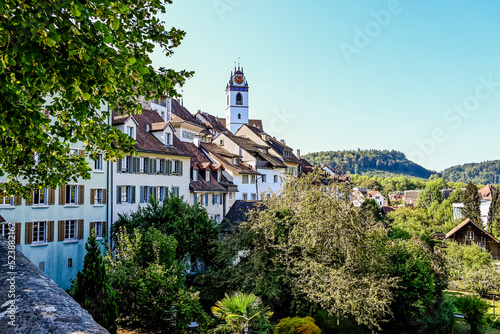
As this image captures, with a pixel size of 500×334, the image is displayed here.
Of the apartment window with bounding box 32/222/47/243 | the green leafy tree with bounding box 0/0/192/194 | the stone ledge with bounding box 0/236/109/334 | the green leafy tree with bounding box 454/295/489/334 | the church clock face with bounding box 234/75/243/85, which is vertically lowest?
the green leafy tree with bounding box 454/295/489/334

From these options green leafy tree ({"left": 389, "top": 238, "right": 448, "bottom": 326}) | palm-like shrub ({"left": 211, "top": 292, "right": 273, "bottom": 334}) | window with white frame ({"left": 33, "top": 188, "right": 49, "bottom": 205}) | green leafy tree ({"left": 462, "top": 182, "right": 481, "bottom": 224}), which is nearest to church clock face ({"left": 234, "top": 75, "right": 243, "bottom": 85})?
green leafy tree ({"left": 462, "top": 182, "right": 481, "bottom": 224})

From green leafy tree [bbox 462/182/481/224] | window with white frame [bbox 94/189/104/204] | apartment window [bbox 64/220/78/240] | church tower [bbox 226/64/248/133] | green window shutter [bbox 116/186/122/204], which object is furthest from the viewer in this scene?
church tower [bbox 226/64/248/133]

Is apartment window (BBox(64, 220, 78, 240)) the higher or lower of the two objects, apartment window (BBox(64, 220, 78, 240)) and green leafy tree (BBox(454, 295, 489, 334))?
the higher

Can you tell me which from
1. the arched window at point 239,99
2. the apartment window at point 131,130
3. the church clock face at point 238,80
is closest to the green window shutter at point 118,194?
the apartment window at point 131,130

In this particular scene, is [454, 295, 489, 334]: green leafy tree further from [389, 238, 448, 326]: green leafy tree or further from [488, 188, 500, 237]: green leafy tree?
[488, 188, 500, 237]: green leafy tree

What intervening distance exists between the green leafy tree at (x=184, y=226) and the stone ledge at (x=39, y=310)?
2107 cm

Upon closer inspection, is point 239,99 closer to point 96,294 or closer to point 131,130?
point 131,130

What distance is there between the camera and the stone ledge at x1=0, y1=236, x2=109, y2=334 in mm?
3424

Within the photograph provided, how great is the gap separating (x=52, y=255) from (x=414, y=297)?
22376 mm

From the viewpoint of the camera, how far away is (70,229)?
26.5 meters

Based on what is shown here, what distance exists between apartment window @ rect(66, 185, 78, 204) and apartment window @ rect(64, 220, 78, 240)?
51.0 inches

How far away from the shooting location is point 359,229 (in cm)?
2222

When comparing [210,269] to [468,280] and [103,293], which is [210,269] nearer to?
[103,293]

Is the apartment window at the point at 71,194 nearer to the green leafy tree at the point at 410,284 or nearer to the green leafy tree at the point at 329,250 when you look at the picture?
the green leafy tree at the point at 329,250
